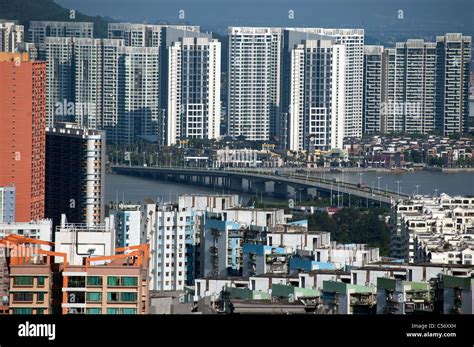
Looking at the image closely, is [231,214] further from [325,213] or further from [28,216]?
[325,213]

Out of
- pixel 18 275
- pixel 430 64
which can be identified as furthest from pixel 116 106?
pixel 18 275

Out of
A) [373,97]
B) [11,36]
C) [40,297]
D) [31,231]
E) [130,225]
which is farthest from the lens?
[373,97]

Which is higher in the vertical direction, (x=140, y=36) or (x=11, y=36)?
(x=140, y=36)

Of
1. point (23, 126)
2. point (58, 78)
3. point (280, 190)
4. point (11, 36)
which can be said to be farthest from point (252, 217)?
point (280, 190)

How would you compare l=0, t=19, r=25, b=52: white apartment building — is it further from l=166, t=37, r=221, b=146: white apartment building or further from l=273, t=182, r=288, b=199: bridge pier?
l=166, t=37, r=221, b=146: white apartment building

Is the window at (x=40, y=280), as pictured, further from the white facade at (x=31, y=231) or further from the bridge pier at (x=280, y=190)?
the bridge pier at (x=280, y=190)

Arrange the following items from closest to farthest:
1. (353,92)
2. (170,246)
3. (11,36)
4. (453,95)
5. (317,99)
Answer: (170,246)
(11,36)
(453,95)
(353,92)
(317,99)

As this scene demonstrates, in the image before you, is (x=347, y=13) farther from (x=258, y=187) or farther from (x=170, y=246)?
(x=258, y=187)
